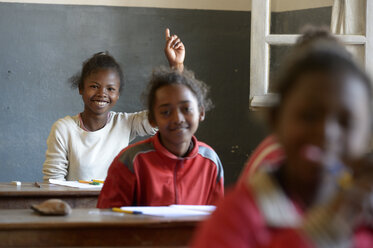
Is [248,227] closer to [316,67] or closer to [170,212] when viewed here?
[316,67]

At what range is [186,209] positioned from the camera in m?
1.77

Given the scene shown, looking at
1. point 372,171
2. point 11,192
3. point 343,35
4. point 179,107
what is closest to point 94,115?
point 11,192

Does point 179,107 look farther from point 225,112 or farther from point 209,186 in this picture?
point 225,112

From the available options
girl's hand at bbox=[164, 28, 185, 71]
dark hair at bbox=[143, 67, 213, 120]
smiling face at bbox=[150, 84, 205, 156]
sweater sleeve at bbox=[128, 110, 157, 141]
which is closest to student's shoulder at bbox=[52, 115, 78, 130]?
sweater sleeve at bbox=[128, 110, 157, 141]

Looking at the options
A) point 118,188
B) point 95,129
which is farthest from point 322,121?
point 95,129

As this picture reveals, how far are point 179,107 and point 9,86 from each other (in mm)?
2262

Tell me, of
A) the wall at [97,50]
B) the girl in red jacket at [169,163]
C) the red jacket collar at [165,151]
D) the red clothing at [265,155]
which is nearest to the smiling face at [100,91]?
the wall at [97,50]

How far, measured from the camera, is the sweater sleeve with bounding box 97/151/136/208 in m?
1.95

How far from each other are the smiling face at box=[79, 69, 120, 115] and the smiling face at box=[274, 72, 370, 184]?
244 cm

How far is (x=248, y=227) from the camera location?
0.75 meters

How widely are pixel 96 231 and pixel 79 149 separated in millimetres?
1589

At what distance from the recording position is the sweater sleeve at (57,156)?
2965 millimetres

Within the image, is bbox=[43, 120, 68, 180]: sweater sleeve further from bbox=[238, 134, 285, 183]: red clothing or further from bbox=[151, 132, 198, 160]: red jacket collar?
bbox=[238, 134, 285, 183]: red clothing

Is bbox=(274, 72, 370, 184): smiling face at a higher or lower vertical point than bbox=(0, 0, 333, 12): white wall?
lower
